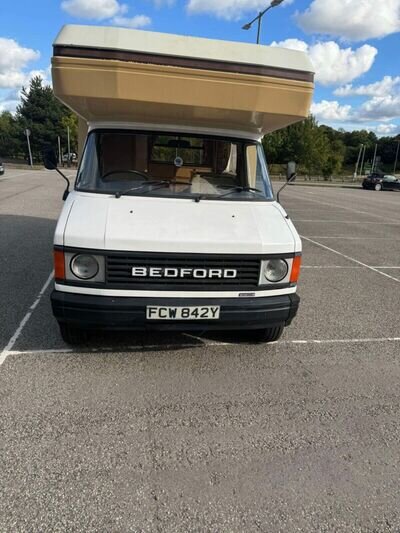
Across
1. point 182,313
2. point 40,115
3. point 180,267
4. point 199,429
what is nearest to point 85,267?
point 180,267

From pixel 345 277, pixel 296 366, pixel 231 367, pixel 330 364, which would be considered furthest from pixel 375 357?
pixel 345 277

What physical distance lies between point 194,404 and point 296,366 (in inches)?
48.4

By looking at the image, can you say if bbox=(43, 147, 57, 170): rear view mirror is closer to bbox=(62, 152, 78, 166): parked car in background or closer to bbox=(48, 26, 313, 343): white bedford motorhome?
bbox=(48, 26, 313, 343): white bedford motorhome

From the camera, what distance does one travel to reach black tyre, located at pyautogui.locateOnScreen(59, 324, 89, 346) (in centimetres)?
390

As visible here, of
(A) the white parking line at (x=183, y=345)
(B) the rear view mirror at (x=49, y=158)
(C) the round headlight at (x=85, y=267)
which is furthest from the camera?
(B) the rear view mirror at (x=49, y=158)

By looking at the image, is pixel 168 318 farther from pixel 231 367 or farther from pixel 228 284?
pixel 231 367

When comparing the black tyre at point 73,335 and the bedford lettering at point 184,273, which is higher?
the bedford lettering at point 184,273

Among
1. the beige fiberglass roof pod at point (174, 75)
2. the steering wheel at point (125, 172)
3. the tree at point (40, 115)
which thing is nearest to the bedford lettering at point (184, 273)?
the steering wheel at point (125, 172)

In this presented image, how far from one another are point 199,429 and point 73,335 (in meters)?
1.60

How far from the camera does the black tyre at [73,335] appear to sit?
3.90 metres

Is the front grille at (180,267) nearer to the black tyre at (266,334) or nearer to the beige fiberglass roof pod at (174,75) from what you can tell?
the black tyre at (266,334)

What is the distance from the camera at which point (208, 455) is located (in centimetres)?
279

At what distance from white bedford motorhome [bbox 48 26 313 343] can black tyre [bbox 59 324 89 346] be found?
0.06 ft

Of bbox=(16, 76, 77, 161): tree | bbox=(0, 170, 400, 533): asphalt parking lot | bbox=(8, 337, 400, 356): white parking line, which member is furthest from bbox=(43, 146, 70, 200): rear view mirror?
bbox=(16, 76, 77, 161): tree
